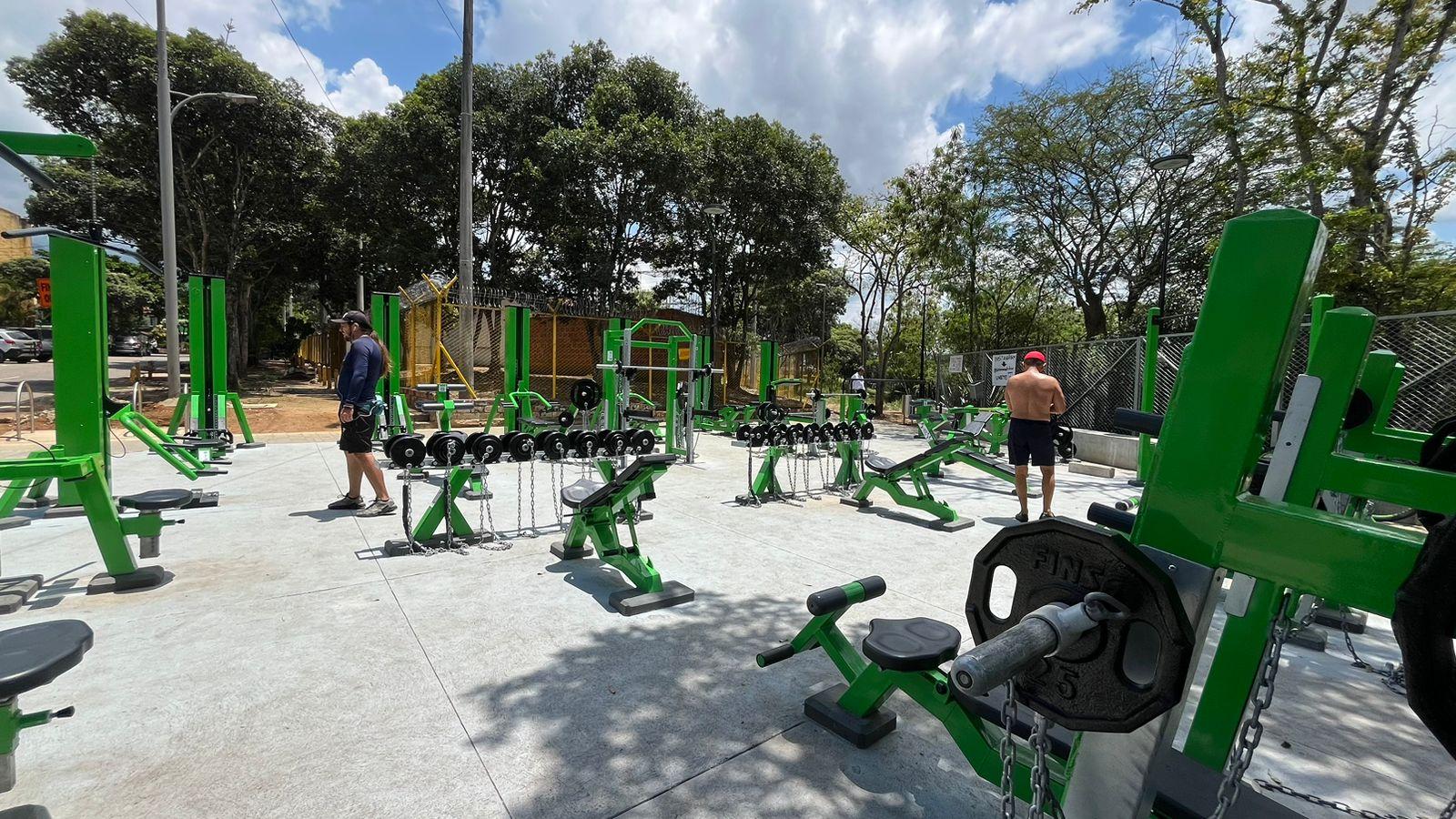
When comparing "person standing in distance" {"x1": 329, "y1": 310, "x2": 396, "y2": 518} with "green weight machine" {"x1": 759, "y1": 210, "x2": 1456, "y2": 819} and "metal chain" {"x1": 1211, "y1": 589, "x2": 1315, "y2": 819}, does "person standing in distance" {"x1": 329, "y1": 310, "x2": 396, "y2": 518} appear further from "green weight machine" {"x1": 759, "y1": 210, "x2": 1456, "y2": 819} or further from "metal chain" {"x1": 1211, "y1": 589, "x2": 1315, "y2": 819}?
"metal chain" {"x1": 1211, "y1": 589, "x2": 1315, "y2": 819}

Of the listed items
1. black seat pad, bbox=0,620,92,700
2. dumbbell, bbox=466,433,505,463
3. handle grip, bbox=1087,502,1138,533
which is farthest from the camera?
dumbbell, bbox=466,433,505,463

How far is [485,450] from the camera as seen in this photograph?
207 inches

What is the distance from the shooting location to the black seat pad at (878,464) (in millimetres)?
6812

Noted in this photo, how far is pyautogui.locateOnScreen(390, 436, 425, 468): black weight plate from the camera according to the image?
4.69 metres

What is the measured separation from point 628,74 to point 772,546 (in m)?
19.6

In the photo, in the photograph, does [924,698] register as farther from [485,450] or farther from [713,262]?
[713,262]

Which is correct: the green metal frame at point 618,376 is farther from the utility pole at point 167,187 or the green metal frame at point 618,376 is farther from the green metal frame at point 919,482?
the utility pole at point 167,187

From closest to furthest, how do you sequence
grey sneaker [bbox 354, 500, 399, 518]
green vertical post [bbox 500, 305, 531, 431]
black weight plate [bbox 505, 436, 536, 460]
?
black weight plate [bbox 505, 436, 536, 460]
grey sneaker [bbox 354, 500, 399, 518]
green vertical post [bbox 500, 305, 531, 431]

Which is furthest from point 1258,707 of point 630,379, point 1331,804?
point 630,379

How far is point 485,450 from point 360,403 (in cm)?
140

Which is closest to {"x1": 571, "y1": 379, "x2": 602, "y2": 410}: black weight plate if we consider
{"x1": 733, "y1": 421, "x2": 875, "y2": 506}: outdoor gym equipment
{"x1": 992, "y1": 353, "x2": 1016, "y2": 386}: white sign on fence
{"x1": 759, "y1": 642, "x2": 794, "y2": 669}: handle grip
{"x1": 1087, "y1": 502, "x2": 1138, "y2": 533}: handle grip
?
{"x1": 733, "y1": 421, "x2": 875, "y2": 506}: outdoor gym equipment

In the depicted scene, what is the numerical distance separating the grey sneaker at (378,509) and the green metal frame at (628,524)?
2.38 metres

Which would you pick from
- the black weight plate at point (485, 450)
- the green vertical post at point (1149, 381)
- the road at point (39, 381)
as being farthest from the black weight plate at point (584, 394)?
the green vertical post at point (1149, 381)

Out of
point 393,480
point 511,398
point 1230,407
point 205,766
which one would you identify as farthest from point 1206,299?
point 511,398
